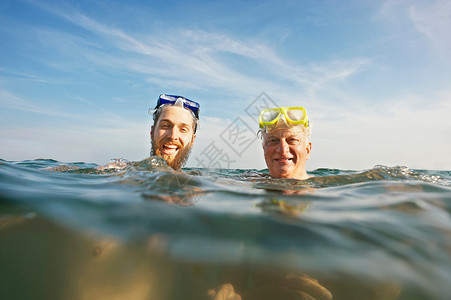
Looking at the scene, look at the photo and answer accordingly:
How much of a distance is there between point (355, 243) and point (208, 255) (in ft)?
3.09

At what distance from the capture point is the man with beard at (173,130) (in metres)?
5.21

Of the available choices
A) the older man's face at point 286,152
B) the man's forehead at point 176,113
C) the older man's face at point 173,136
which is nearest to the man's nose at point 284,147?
the older man's face at point 286,152

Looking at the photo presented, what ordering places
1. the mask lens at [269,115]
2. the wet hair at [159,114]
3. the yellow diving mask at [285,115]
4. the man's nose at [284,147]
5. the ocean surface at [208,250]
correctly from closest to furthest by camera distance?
1. the ocean surface at [208,250]
2. the man's nose at [284,147]
3. the yellow diving mask at [285,115]
4. the mask lens at [269,115]
5. the wet hair at [159,114]

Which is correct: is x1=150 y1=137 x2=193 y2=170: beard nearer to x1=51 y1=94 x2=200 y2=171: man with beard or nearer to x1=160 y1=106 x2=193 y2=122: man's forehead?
x1=51 y1=94 x2=200 y2=171: man with beard

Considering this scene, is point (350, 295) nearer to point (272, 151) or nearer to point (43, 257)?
point (43, 257)

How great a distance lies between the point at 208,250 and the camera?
58.0 inches

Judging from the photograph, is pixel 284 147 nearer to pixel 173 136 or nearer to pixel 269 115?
pixel 269 115

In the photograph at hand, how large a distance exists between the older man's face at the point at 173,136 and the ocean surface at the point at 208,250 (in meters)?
2.93

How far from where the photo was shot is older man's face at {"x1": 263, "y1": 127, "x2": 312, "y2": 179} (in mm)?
5012

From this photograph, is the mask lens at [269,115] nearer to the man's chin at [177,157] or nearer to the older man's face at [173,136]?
the older man's face at [173,136]

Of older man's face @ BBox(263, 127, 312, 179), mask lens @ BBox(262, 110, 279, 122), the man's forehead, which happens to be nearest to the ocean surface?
older man's face @ BBox(263, 127, 312, 179)

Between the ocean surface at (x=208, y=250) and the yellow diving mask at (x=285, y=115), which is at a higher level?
the yellow diving mask at (x=285, y=115)

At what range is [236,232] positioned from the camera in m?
1.69

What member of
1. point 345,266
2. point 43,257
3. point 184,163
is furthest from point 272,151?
point 43,257
